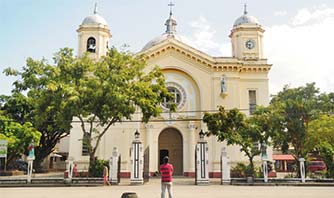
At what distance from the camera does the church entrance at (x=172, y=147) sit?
1215 inches

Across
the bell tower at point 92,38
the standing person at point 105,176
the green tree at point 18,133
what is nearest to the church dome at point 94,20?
the bell tower at point 92,38

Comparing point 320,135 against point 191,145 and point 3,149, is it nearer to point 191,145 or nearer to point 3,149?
point 191,145

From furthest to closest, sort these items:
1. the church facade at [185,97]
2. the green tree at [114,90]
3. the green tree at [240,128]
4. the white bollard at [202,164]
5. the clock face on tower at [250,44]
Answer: the clock face on tower at [250,44] → the church facade at [185,97] → the green tree at [240,128] → the white bollard at [202,164] → the green tree at [114,90]

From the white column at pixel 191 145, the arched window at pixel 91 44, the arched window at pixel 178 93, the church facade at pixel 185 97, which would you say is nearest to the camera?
the white column at pixel 191 145

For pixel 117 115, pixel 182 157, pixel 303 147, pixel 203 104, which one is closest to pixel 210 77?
pixel 203 104

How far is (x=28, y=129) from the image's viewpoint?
29.9 metres

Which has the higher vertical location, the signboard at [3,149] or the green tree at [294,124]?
the green tree at [294,124]

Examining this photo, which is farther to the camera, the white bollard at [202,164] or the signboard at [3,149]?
the white bollard at [202,164]

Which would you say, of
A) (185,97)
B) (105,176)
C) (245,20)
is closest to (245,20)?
(245,20)

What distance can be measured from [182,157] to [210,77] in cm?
720

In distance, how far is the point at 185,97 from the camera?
30875mm

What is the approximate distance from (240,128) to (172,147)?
29.0ft

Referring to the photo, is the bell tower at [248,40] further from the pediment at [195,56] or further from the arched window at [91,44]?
the arched window at [91,44]
